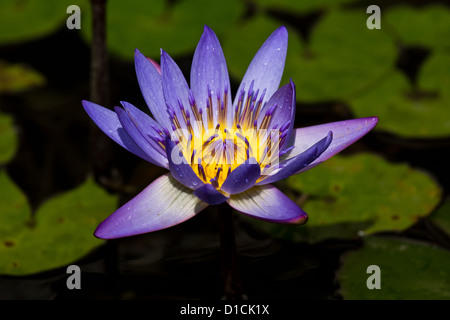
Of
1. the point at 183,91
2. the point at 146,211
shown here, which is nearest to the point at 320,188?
the point at 183,91

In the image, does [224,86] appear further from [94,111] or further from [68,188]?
[68,188]

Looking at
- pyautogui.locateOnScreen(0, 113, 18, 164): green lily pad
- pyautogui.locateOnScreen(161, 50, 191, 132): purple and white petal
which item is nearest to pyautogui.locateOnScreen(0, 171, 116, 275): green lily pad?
pyautogui.locateOnScreen(0, 113, 18, 164): green lily pad

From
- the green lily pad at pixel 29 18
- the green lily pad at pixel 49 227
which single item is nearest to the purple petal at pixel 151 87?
the green lily pad at pixel 49 227

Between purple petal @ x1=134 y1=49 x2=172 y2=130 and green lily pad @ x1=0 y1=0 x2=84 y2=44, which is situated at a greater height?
green lily pad @ x1=0 y1=0 x2=84 y2=44

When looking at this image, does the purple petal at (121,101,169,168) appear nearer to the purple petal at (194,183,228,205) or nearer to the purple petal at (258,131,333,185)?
the purple petal at (194,183,228,205)

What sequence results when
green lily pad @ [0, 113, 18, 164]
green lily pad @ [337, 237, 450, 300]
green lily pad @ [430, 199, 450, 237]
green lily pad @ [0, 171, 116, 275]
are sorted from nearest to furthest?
green lily pad @ [337, 237, 450, 300], green lily pad @ [0, 171, 116, 275], green lily pad @ [430, 199, 450, 237], green lily pad @ [0, 113, 18, 164]
